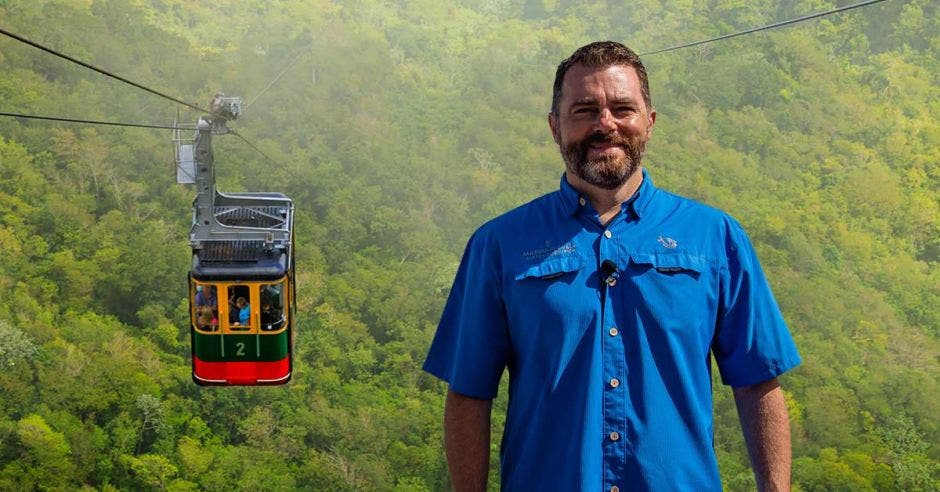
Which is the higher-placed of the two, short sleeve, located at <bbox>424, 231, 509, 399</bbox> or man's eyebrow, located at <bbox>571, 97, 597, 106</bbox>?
man's eyebrow, located at <bbox>571, 97, 597, 106</bbox>

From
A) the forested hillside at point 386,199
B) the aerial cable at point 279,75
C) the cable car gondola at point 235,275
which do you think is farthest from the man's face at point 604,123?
the aerial cable at point 279,75

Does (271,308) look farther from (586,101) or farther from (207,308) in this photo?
(586,101)

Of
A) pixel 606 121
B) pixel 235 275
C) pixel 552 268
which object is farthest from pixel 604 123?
pixel 235 275

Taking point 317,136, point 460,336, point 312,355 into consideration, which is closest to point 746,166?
point 317,136

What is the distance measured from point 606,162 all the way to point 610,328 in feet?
0.75

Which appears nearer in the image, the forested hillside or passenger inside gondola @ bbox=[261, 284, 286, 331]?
passenger inside gondola @ bbox=[261, 284, 286, 331]

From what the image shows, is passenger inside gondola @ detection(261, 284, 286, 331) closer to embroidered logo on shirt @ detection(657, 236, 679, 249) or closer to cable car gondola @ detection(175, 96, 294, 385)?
cable car gondola @ detection(175, 96, 294, 385)

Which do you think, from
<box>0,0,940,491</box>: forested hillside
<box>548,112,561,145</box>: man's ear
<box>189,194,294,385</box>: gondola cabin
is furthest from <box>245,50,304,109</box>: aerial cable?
<box>548,112,561,145</box>: man's ear

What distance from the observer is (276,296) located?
7.96 metres

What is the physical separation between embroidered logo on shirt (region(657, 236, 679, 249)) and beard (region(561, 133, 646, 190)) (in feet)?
0.32

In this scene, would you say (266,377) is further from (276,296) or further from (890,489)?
(890,489)

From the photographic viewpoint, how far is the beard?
147cm

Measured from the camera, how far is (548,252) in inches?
57.7

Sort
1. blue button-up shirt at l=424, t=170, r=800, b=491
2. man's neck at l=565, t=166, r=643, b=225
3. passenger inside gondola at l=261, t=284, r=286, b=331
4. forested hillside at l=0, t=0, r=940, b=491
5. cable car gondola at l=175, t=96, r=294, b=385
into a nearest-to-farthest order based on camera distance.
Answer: blue button-up shirt at l=424, t=170, r=800, b=491 < man's neck at l=565, t=166, r=643, b=225 < cable car gondola at l=175, t=96, r=294, b=385 < passenger inside gondola at l=261, t=284, r=286, b=331 < forested hillside at l=0, t=0, r=940, b=491
